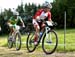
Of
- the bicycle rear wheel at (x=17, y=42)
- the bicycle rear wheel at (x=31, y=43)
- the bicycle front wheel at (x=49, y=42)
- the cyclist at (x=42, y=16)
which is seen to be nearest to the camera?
the bicycle front wheel at (x=49, y=42)

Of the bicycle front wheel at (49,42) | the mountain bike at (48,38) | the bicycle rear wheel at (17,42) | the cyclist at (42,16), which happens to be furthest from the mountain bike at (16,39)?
the bicycle front wheel at (49,42)

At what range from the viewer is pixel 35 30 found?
1262 cm

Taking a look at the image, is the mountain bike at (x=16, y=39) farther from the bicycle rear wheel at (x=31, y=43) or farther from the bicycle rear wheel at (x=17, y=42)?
the bicycle rear wheel at (x=31, y=43)

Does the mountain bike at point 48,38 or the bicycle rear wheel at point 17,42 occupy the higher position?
the mountain bike at point 48,38

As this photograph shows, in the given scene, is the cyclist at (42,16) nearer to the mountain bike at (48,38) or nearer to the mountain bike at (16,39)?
the mountain bike at (48,38)

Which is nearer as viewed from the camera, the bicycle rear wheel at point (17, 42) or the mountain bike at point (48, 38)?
the mountain bike at point (48, 38)

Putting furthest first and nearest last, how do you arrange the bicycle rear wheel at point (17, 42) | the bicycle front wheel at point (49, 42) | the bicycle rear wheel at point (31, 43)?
1. the bicycle rear wheel at point (17, 42)
2. the bicycle rear wheel at point (31, 43)
3. the bicycle front wheel at point (49, 42)

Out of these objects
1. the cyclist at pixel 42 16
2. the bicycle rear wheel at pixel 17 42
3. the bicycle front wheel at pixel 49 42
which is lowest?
the bicycle rear wheel at pixel 17 42

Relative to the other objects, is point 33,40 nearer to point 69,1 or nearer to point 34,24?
point 34,24

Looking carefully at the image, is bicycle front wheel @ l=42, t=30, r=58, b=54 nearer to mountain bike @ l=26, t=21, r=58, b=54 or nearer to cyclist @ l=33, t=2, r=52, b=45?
mountain bike @ l=26, t=21, r=58, b=54

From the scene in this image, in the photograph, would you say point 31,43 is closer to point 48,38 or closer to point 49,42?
point 49,42

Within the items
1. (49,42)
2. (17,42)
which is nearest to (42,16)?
(49,42)

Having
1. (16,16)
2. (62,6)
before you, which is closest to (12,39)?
(16,16)

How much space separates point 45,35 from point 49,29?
242 millimetres
